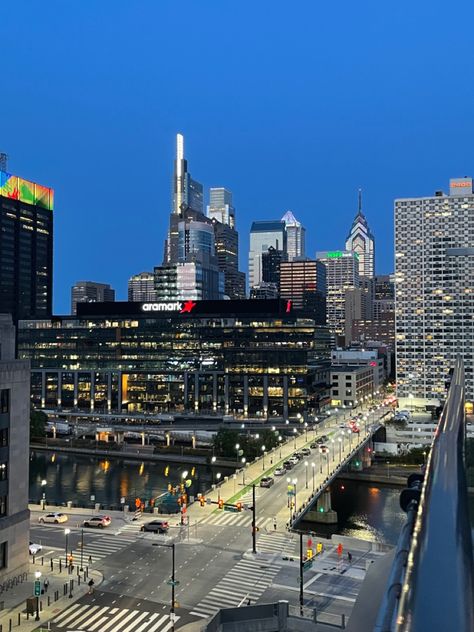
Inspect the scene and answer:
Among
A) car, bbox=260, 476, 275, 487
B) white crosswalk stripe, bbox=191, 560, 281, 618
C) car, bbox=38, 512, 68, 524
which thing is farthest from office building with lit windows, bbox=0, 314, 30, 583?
car, bbox=260, 476, 275, 487

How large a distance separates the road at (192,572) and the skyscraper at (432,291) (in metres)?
121

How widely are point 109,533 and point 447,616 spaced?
5966 cm

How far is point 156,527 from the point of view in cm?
6425

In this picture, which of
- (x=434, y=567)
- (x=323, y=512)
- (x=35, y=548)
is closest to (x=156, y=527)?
(x=35, y=548)

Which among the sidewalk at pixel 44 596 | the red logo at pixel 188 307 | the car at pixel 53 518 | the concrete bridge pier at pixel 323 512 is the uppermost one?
the red logo at pixel 188 307

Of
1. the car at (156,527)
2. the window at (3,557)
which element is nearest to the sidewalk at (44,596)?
the window at (3,557)

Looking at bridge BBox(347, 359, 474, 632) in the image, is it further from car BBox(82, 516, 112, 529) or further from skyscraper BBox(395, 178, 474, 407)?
skyscraper BBox(395, 178, 474, 407)

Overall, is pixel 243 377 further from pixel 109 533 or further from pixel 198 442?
pixel 109 533

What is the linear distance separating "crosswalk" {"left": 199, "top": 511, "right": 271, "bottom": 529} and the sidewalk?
18233mm

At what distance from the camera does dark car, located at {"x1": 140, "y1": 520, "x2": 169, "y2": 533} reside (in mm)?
64062

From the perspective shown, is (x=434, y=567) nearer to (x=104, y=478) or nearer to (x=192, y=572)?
(x=192, y=572)

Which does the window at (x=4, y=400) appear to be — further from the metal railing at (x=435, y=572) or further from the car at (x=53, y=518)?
the metal railing at (x=435, y=572)

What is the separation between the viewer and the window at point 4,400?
164ft

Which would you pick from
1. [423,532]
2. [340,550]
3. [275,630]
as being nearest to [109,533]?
[340,550]
